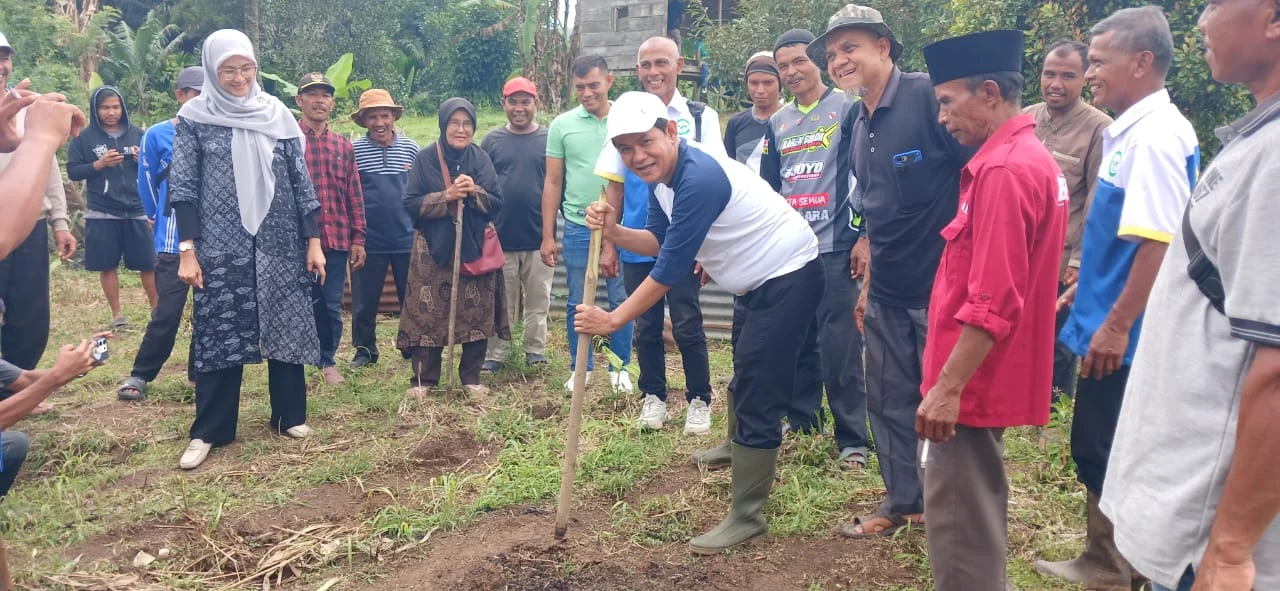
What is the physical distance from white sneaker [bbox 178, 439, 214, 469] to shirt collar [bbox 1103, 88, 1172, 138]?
4240 millimetres

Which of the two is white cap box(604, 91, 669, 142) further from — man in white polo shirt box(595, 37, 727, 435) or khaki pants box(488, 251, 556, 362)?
khaki pants box(488, 251, 556, 362)

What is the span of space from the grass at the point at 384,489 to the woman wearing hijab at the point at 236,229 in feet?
1.56

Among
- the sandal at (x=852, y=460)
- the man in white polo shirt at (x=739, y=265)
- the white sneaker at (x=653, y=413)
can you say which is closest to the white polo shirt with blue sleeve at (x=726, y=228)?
the man in white polo shirt at (x=739, y=265)

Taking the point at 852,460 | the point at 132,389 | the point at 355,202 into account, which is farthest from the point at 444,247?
the point at 852,460

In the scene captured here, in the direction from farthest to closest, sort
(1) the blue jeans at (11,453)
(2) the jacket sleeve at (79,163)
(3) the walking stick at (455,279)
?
(2) the jacket sleeve at (79,163) < (3) the walking stick at (455,279) < (1) the blue jeans at (11,453)

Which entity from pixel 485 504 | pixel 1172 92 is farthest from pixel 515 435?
pixel 1172 92

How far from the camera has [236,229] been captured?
452 centimetres

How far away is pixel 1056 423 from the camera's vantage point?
4.71 meters

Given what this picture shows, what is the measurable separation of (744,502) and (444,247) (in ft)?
9.13

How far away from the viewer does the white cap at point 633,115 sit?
10.5 feet

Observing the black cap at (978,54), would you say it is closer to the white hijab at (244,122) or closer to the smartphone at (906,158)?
the smartphone at (906,158)

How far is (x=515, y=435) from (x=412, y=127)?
14.1 meters

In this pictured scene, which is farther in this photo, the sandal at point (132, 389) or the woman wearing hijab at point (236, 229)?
the sandal at point (132, 389)

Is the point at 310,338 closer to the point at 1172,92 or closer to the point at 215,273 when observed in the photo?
the point at 215,273
